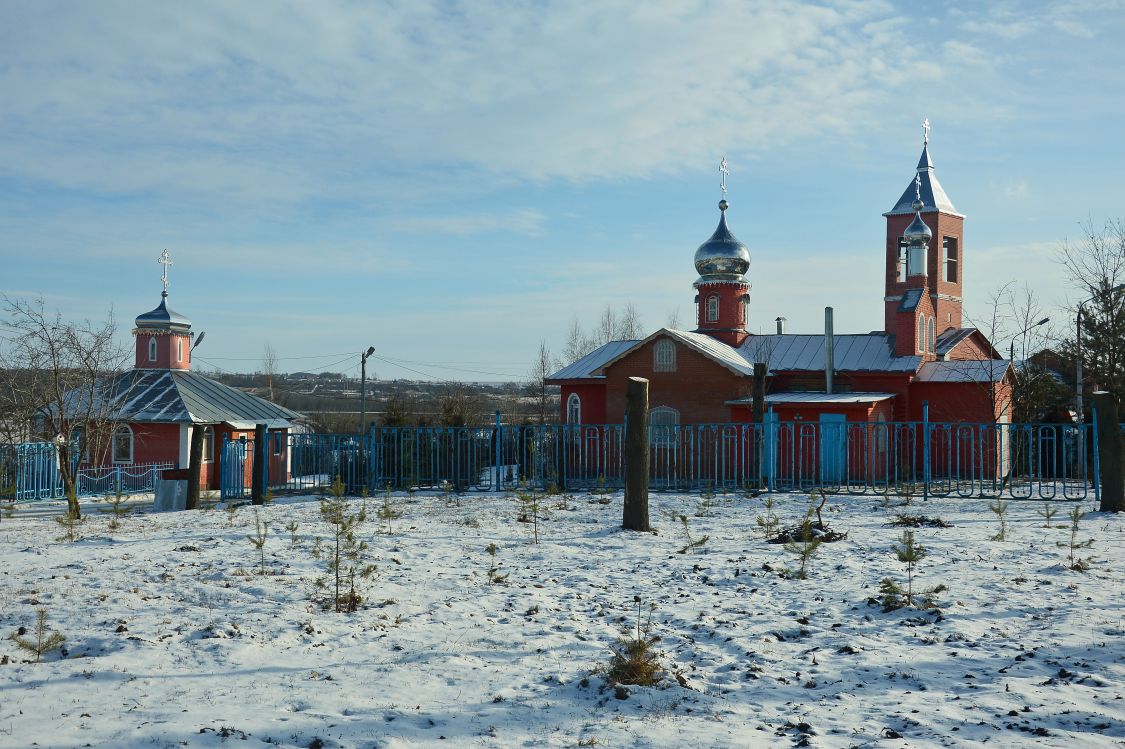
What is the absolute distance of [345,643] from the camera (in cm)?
623

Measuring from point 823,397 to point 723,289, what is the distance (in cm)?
728

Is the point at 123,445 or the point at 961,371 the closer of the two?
the point at 961,371

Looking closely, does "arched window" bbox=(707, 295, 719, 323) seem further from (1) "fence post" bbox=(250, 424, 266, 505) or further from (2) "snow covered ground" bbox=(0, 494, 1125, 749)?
(2) "snow covered ground" bbox=(0, 494, 1125, 749)

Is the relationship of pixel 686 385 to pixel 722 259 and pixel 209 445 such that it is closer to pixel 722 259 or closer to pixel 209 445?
pixel 722 259

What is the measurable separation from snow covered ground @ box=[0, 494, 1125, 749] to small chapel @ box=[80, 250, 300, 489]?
1701cm

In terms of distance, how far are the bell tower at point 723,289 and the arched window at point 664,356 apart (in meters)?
4.42

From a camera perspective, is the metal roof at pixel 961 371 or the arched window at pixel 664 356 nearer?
the metal roof at pixel 961 371

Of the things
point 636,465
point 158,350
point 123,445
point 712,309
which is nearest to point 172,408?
point 123,445

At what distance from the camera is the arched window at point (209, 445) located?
28.4 m

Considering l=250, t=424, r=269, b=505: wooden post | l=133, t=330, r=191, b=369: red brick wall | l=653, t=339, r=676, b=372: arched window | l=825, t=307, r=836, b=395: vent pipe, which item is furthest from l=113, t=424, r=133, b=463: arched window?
l=825, t=307, r=836, b=395: vent pipe

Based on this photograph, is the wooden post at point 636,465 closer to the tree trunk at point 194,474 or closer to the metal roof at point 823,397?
the tree trunk at point 194,474

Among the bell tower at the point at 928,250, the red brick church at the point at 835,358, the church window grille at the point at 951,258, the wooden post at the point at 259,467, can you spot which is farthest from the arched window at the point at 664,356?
the wooden post at the point at 259,467

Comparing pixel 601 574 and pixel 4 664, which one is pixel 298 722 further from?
pixel 601 574

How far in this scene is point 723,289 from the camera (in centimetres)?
3120
